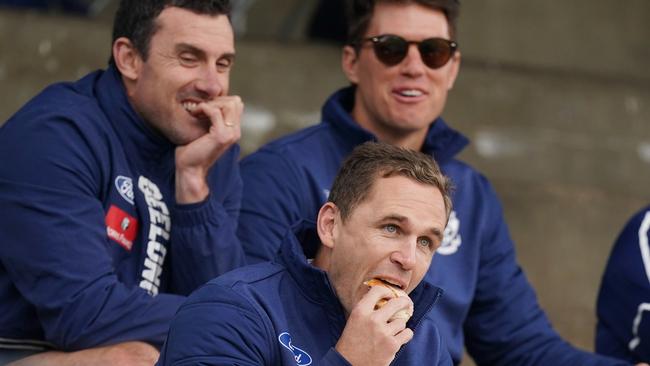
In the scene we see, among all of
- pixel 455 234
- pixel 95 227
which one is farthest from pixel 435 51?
pixel 95 227

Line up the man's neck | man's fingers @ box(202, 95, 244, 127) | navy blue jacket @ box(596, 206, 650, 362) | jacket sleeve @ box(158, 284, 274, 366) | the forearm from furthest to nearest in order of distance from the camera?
1. the man's neck
2. navy blue jacket @ box(596, 206, 650, 362)
3. man's fingers @ box(202, 95, 244, 127)
4. the forearm
5. jacket sleeve @ box(158, 284, 274, 366)

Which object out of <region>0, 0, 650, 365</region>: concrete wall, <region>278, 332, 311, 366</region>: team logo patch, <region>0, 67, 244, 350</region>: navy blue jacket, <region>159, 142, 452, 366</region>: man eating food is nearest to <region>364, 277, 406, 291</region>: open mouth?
<region>159, 142, 452, 366</region>: man eating food

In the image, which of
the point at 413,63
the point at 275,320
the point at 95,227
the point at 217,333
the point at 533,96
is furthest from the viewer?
the point at 533,96

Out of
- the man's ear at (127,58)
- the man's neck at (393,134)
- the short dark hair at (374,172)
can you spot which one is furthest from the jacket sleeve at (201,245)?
the man's neck at (393,134)

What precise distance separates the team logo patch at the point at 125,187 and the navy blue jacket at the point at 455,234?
0.53 m

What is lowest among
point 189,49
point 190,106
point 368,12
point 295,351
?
point 295,351

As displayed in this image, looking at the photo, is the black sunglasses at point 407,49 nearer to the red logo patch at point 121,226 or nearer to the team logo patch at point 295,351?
the red logo patch at point 121,226

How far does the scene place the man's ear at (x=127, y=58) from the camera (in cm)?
423

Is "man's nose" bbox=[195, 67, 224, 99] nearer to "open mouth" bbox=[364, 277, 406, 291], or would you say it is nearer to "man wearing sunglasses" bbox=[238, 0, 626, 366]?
"man wearing sunglasses" bbox=[238, 0, 626, 366]

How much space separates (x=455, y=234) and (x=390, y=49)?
0.70 m

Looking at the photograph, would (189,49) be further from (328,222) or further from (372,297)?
(372,297)

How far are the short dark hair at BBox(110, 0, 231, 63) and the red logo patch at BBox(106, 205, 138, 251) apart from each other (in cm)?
52

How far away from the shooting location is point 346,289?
3334mm

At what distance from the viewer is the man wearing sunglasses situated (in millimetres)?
4645
